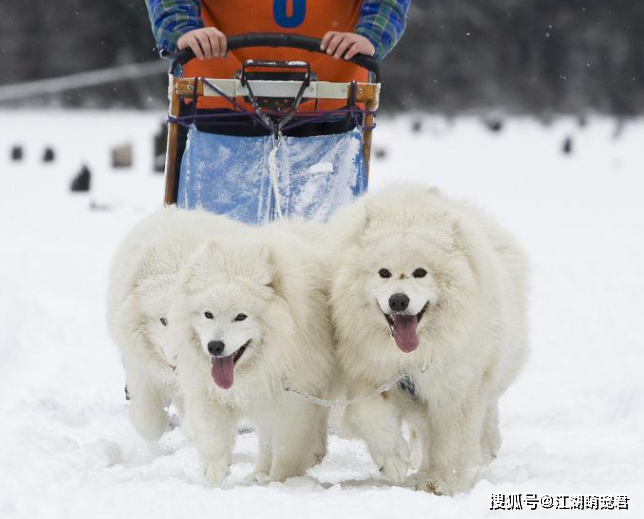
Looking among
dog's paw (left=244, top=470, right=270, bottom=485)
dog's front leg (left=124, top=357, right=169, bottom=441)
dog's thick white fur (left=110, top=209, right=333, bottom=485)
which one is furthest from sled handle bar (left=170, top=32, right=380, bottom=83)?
dog's paw (left=244, top=470, right=270, bottom=485)

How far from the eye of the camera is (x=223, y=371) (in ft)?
12.5

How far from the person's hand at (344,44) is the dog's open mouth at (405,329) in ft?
5.53

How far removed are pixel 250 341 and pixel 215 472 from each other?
561 millimetres

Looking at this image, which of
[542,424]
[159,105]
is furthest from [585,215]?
[159,105]

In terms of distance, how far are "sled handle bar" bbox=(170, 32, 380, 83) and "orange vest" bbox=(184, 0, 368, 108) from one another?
0.25 metres

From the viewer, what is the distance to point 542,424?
210 inches

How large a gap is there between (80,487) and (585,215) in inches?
468

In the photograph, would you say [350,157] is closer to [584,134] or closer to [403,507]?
[403,507]

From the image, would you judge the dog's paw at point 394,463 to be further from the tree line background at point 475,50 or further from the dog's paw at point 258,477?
the tree line background at point 475,50

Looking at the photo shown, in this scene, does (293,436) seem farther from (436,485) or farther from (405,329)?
(405,329)

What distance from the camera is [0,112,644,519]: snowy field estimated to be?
3379 millimetres

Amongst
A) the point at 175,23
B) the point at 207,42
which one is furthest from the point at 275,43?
the point at 175,23

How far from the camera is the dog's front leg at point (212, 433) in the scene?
13.1ft

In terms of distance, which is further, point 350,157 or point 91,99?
point 91,99
